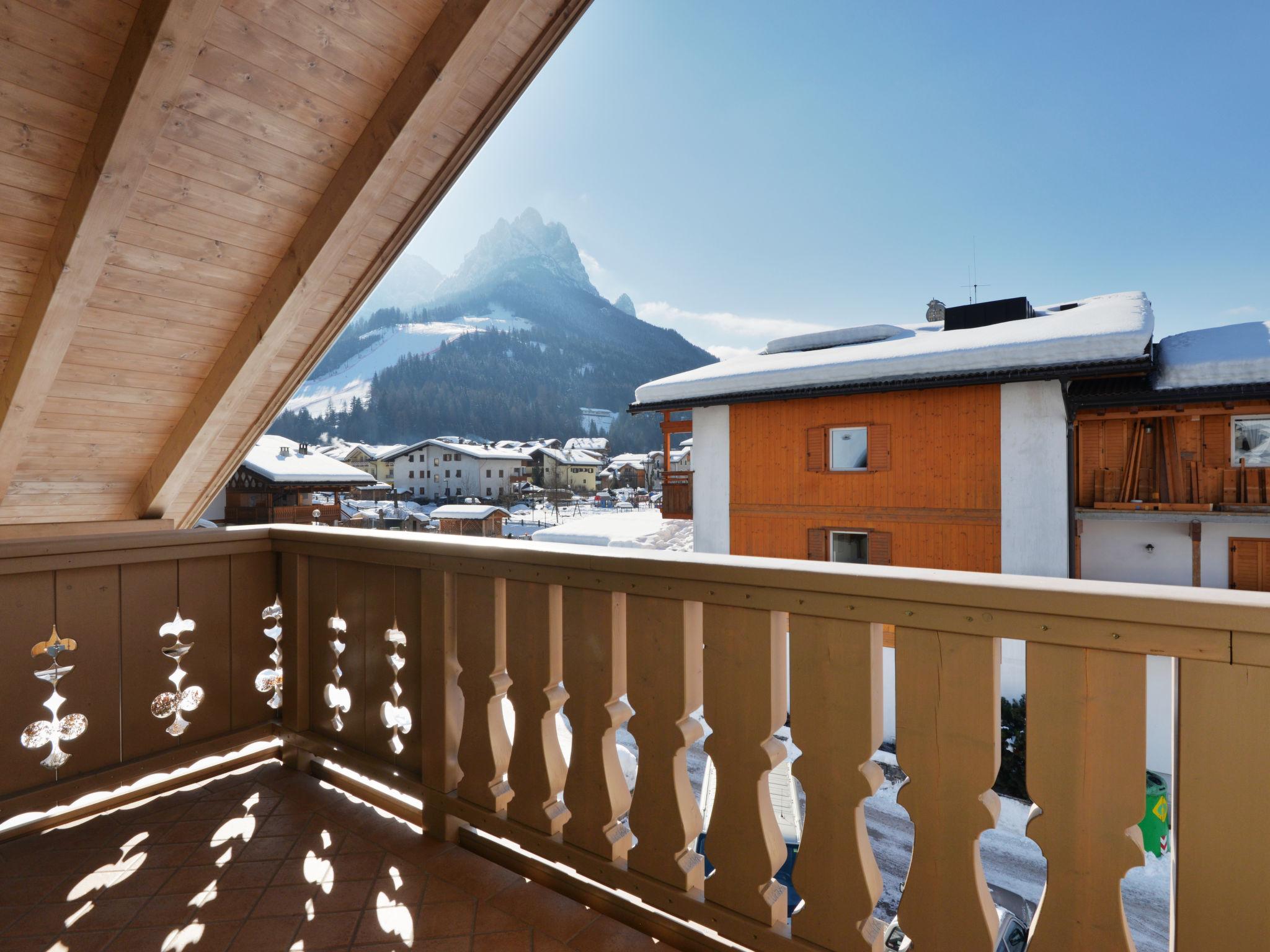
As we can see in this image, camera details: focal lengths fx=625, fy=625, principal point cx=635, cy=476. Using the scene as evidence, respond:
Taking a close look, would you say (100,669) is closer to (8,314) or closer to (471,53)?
(8,314)

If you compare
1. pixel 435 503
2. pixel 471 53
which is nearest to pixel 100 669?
pixel 471 53

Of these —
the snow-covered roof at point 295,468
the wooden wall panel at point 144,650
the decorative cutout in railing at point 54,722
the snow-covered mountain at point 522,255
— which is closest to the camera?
the decorative cutout in railing at point 54,722

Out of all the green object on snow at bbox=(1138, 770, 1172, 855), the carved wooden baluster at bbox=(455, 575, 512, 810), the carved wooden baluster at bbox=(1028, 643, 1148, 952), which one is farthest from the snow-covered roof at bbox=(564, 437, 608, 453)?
the carved wooden baluster at bbox=(1028, 643, 1148, 952)

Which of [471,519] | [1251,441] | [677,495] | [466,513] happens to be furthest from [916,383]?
[466,513]

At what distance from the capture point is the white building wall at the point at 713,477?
10344 millimetres

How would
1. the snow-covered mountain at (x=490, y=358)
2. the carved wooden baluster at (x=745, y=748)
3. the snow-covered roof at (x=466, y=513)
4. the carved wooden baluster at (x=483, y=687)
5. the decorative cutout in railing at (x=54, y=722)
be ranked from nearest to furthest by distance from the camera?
the carved wooden baluster at (x=745, y=748)
the carved wooden baluster at (x=483, y=687)
the decorative cutout in railing at (x=54, y=722)
the snow-covered roof at (x=466, y=513)
the snow-covered mountain at (x=490, y=358)

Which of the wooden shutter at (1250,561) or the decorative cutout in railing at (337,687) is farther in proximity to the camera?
the wooden shutter at (1250,561)

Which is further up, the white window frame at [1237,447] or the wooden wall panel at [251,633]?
the white window frame at [1237,447]

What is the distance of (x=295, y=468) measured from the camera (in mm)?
14516

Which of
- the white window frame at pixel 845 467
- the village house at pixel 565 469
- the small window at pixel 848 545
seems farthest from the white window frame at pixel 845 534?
the village house at pixel 565 469

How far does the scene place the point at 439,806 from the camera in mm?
1619

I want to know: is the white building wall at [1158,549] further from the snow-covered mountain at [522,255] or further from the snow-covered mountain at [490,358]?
the snow-covered mountain at [522,255]

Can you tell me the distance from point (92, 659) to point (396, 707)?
2.73 ft

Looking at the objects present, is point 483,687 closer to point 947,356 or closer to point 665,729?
point 665,729
